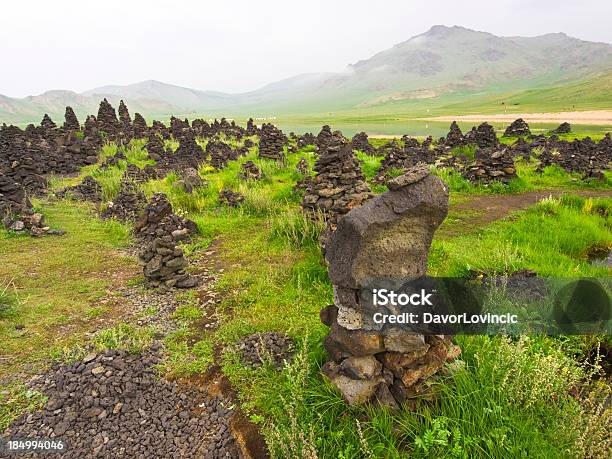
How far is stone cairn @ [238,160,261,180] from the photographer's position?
64.5ft

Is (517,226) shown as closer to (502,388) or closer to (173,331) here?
(502,388)

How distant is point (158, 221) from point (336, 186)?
5545mm

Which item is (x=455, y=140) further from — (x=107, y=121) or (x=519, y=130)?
(x=107, y=121)

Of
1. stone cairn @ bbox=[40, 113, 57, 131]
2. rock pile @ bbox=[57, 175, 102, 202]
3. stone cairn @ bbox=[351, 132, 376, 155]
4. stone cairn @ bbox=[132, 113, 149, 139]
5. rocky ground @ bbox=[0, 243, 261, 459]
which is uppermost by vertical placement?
stone cairn @ bbox=[40, 113, 57, 131]

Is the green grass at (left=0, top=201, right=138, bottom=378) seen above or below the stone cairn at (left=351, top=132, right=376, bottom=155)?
below

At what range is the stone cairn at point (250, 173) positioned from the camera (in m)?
19.7

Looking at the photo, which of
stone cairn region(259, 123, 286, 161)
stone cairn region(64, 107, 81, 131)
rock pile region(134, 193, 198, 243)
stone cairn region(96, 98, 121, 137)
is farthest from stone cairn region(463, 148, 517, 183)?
stone cairn region(64, 107, 81, 131)

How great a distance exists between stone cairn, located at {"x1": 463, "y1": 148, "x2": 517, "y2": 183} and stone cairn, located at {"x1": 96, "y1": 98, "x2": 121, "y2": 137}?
2963 cm

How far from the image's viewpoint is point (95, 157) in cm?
2612

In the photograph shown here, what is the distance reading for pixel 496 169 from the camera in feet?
57.5

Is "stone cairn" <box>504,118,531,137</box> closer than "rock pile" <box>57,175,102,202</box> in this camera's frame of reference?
No

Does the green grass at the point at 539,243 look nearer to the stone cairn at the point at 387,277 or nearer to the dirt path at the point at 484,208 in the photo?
the dirt path at the point at 484,208

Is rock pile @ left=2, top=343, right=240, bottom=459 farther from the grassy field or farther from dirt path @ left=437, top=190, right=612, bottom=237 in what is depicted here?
dirt path @ left=437, top=190, right=612, bottom=237

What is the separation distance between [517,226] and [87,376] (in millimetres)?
11868
